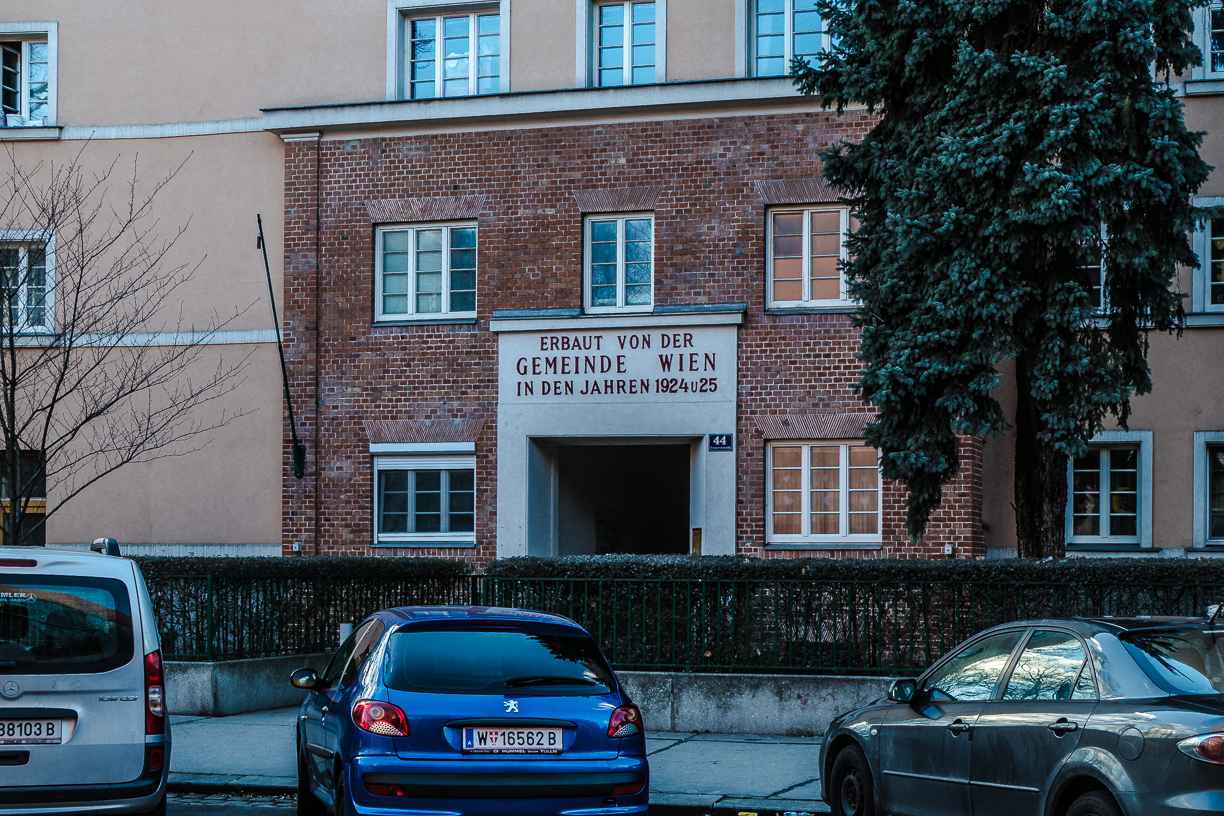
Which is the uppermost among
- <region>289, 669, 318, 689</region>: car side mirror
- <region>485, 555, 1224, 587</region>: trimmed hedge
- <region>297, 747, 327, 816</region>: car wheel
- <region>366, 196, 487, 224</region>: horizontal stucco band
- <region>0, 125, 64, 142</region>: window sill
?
<region>0, 125, 64, 142</region>: window sill

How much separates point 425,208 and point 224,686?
8386 mm

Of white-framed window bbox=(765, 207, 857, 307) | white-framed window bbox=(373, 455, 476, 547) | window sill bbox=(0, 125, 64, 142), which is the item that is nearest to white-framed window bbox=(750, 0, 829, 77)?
white-framed window bbox=(765, 207, 857, 307)

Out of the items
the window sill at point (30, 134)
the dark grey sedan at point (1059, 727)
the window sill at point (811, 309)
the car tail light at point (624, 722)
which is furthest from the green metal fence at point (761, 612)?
the window sill at point (30, 134)

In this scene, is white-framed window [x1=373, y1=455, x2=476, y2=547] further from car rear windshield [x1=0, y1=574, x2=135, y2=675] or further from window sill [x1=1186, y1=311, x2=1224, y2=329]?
car rear windshield [x1=0, y1=574, x2=135, y2=675]

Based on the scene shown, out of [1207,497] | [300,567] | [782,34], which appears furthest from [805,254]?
[300,567]

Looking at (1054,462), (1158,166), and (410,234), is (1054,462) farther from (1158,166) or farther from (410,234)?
(410,234)

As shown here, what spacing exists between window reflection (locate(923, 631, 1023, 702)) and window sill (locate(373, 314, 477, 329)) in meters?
12.6

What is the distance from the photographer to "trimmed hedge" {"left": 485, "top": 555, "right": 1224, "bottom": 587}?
1212 centimetres

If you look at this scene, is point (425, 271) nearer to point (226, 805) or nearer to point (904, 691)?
point (226, 805)

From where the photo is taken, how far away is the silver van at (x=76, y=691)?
670 cm

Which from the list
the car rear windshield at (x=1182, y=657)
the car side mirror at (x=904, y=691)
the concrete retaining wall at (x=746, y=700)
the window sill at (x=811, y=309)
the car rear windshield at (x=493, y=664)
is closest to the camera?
the car rear windshield at (x=1182, y=657)

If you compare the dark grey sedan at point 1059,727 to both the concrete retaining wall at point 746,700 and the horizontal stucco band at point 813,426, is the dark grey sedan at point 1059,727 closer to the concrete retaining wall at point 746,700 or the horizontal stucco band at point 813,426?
the concrete retaining wall at point 746,700

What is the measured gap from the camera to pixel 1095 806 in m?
6.08

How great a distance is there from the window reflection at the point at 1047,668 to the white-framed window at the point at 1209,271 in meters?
12.5
